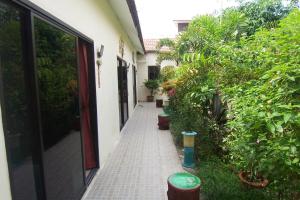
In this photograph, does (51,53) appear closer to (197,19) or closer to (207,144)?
(207,144)

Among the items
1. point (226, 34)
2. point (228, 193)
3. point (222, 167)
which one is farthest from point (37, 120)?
point (226, 34)

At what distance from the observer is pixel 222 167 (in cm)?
321

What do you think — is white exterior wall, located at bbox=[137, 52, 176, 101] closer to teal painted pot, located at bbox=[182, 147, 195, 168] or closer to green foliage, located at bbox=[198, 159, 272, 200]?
teal painted pot, located at bbox=[182, 147, 195, 168]

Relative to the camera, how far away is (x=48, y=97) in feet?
6.86

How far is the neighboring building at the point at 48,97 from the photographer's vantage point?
60.3 inches

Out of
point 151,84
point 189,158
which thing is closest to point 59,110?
point 189,158

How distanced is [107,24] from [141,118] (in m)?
4.56

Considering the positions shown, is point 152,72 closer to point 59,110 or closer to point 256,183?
point 256,183

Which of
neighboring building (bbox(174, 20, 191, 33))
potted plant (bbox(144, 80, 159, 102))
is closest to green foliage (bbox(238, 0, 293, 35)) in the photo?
potted plant (bbox(144, 80, 159, 102))

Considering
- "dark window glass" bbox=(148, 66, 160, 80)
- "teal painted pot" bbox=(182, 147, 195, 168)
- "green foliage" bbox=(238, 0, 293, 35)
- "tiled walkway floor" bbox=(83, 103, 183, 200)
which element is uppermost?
"green foliage" bbox=(238, 0, 293, 35)

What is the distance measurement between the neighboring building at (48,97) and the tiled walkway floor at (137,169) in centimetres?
28

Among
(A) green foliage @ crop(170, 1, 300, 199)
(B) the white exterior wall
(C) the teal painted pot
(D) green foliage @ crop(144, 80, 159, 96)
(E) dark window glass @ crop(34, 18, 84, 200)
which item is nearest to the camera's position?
(A) green foliage @ crop(170, 1, 300, 199)

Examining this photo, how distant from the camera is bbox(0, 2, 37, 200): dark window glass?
1.49 meters

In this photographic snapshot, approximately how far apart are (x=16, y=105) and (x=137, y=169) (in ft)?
8.60
